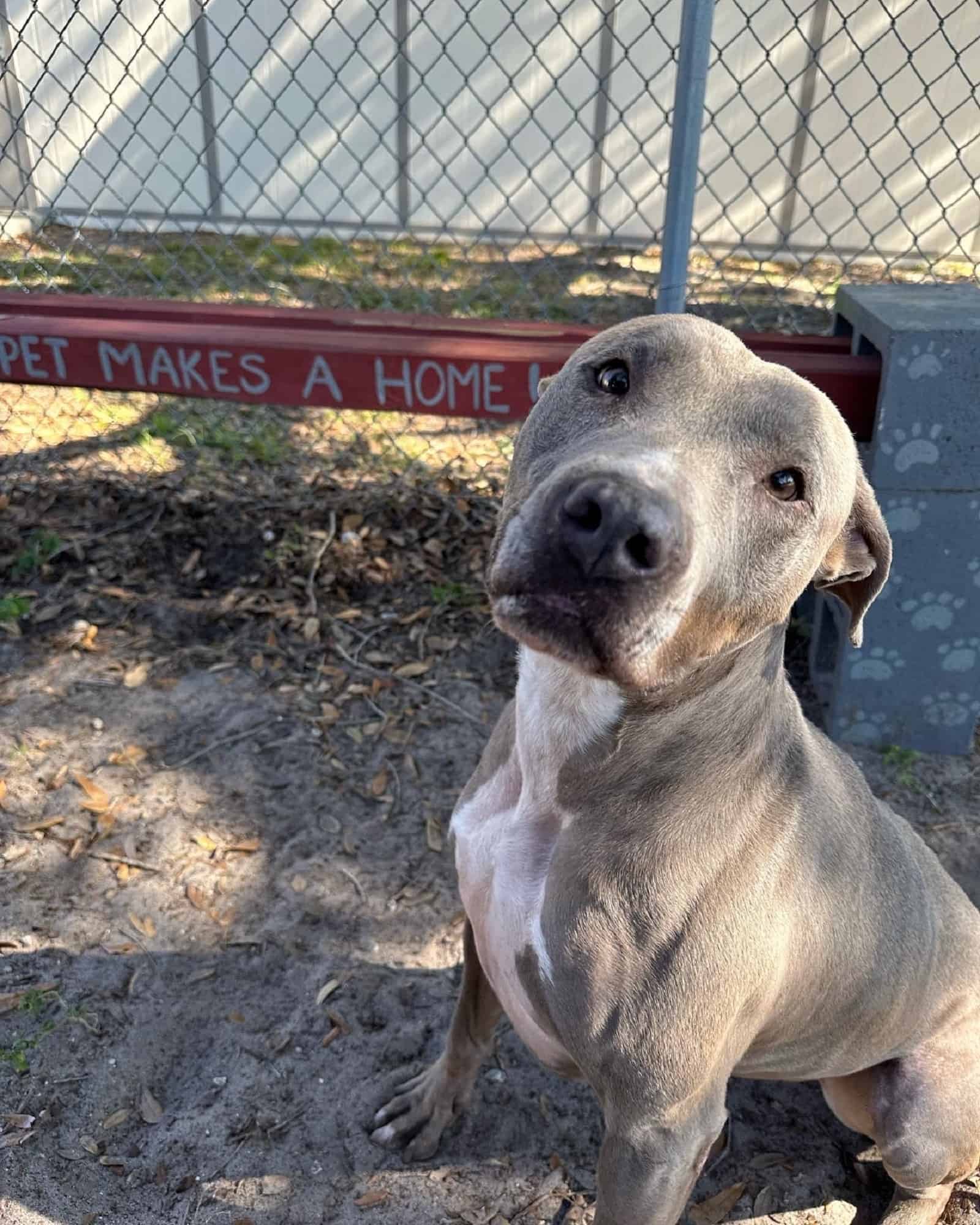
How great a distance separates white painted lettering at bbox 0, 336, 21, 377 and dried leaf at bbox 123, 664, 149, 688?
3.92 feet

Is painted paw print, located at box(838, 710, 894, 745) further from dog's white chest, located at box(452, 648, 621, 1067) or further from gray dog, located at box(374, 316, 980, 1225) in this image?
dog's white chest, located at box(452, 648, 621, 1067)

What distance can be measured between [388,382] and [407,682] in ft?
3.81

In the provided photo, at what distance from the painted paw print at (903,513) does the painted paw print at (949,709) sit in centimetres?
69

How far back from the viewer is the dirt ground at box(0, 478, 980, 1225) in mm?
2689

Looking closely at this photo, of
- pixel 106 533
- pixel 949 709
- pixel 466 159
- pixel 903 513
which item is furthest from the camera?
pixel 466 159

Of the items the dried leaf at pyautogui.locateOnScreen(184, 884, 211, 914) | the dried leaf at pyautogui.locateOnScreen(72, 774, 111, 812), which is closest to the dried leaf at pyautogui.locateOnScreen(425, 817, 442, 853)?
the dried leaf at pyautogui.locateOnScreen(184, 884, 211, 914)

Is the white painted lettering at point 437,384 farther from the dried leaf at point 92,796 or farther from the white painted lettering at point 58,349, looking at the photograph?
the dried leaf at point 92,796

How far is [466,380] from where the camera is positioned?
372cm

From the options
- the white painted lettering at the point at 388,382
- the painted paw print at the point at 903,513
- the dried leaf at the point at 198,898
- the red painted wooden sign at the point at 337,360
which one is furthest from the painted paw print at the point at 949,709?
the dried leaf at the point at 198,898

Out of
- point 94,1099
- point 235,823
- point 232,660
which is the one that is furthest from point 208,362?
point 94,1099

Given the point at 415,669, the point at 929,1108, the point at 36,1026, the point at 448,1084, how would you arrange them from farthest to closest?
1. the point at 415,669
2. the point at 36,1026
3. the point at 448,1084
4. the point at 929,1108

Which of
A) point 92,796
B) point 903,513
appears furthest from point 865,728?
point 92,796

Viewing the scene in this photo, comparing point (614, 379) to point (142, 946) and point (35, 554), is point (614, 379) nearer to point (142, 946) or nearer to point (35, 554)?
point (142, 946)

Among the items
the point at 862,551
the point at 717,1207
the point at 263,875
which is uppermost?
the point at 862,551
